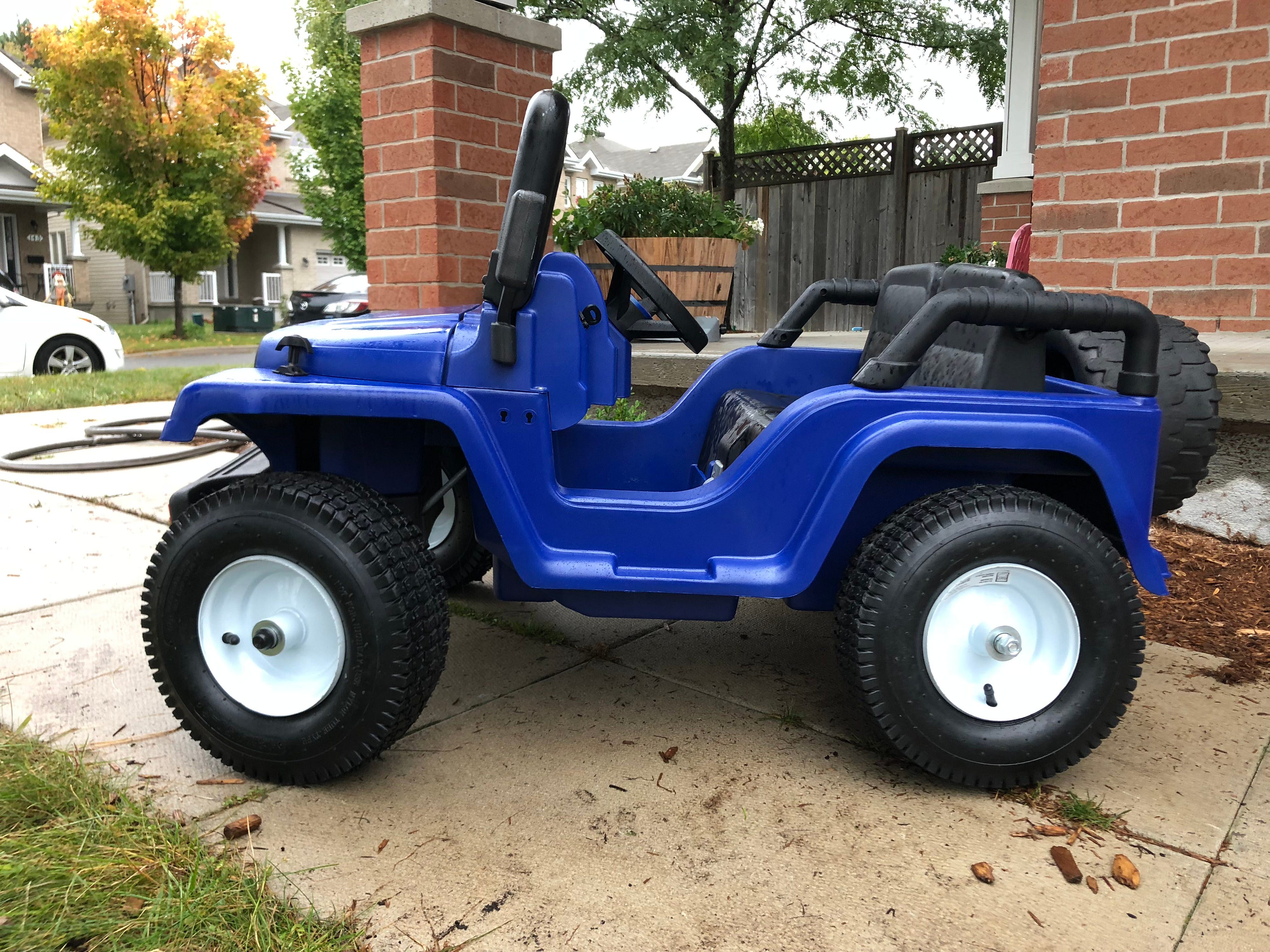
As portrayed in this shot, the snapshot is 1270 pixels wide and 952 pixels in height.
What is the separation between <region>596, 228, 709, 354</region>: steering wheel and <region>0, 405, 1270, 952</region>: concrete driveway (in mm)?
902

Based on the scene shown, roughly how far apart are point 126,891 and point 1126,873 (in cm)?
170

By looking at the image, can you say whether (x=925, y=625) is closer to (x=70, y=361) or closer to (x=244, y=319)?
(x=70, y=361)

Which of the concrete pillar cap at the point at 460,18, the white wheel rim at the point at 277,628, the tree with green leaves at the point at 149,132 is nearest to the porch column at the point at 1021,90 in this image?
the concrete pillar cap at the point at 460,18

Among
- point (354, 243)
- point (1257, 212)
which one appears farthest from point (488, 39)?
point (354, 243)

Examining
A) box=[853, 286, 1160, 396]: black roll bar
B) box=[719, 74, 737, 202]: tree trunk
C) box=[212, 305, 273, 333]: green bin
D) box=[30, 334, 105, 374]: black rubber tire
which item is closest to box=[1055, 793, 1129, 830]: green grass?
box=[853, 286, 1160, 396]: black roll bar

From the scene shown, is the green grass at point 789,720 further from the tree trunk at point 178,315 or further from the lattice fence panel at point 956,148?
the tree trunk at point 178,315

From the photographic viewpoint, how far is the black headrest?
2002 millimetres

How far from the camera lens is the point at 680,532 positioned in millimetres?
2096

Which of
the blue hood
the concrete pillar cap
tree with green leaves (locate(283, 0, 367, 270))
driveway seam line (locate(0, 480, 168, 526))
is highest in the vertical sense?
tree with green leaves (locate(283, 0, 367, 270))

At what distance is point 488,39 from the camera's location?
4316 mm

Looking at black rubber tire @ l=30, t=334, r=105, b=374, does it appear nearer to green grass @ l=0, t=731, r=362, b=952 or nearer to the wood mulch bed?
green grass @ l=0, t=731, r=362, b=952

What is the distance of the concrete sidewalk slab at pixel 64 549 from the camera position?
10.5 feet

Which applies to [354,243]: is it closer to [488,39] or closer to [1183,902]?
[488,39]

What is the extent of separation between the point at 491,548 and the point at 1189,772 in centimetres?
161
